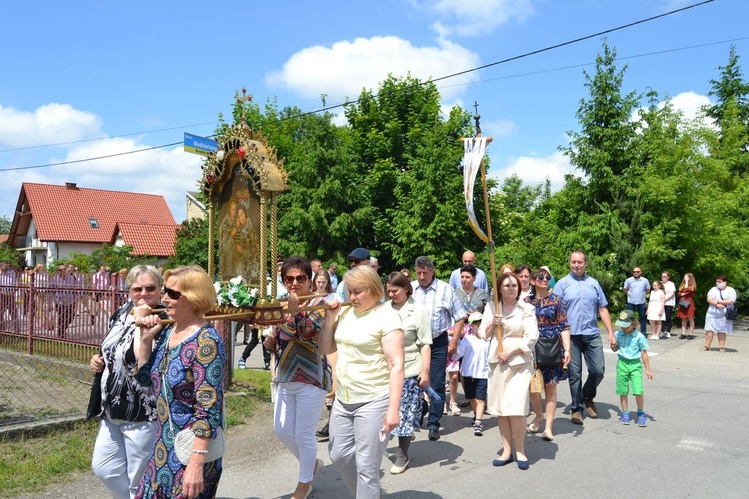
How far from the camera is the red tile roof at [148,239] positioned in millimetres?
42950

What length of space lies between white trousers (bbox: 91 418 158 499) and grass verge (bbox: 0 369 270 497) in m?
1.90

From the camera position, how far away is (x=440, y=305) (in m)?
6.60

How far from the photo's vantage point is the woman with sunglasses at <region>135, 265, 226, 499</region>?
2.93 m

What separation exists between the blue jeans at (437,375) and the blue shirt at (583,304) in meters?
1.65

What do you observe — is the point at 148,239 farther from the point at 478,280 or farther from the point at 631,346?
the point at 631,346

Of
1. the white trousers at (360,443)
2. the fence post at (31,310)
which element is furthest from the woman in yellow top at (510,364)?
the fence post at (31,310)

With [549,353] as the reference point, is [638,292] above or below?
above

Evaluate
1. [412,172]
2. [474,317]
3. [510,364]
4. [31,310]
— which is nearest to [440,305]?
[474,317]

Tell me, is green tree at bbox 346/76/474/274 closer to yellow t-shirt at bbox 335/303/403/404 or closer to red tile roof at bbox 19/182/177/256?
yellow t-shirt at bbox 335/303/403/404

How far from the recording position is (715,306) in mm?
13086

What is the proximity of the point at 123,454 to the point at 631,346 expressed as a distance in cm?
566

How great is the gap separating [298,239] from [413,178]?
17.3 ft

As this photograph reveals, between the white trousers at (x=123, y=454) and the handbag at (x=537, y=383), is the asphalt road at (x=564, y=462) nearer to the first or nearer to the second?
the handbag at (x=537, y=383)

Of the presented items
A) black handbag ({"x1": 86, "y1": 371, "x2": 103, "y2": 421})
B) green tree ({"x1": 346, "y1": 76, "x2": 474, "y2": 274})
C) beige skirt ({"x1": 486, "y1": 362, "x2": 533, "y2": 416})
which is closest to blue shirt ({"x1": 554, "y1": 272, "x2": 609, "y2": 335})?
beige skirt ({"x1": 486, "y1": 362, "x2": 533, "y2": 416})
